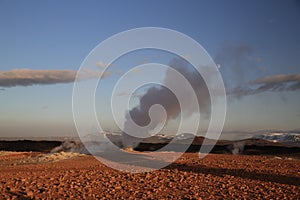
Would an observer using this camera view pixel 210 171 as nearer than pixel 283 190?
No

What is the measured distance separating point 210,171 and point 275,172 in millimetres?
2759

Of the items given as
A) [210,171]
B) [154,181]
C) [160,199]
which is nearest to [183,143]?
[210,171]

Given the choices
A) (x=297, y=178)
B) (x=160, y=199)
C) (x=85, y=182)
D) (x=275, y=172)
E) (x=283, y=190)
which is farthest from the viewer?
(x=275, y=172)

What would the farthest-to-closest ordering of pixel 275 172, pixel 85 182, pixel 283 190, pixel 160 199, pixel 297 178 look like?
pixel 275 172 < pixel 297 178 < pixel 85 182 < pixel 283 190 < pixel 160 199

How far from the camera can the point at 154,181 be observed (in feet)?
40.6

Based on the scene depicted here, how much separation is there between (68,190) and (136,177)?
315 centimetres

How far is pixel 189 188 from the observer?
1112 cm

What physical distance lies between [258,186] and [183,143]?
3058 centimetres

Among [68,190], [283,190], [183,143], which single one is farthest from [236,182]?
[183,143]

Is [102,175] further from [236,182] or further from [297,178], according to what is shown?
[297,178]

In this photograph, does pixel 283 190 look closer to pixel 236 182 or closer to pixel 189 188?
pixel 236 182

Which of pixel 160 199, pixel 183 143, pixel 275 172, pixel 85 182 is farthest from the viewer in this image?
pixel 183 143

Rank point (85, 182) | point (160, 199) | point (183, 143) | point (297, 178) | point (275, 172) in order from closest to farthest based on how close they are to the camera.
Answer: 1. point (160, 199)
2. point (85, 182)
3. point (297, 178)
4. point (275, 172)
5. point (183, 143)

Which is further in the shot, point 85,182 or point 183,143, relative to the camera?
point 183,143
